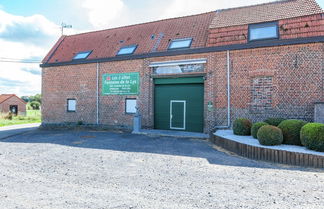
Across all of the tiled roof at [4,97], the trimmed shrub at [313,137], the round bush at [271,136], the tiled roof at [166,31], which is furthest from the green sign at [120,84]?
the tiled roof at [4,97]

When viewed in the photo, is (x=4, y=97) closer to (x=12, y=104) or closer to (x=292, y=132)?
(x=12, y=104)

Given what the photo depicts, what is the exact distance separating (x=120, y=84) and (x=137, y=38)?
137 inches

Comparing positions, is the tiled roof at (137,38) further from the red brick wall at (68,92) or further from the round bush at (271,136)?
the round bush at (271,136)

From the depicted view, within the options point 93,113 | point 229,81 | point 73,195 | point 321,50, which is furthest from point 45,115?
point 321,50

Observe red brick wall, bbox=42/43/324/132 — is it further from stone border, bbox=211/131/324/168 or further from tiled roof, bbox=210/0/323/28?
stone border, bbox=211/131/324/168

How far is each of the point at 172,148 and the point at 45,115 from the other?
41.1 ft

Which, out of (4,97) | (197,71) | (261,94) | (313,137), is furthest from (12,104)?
(313,137)

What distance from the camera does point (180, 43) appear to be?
1272 cm

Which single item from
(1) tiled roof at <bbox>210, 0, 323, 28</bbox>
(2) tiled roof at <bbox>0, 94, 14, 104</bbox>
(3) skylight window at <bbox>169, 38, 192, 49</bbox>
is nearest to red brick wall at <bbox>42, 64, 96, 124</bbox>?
(3) skylight window at <bbox>169, 38, 192, 49</bbox>

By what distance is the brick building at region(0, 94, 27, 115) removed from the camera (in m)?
41.7

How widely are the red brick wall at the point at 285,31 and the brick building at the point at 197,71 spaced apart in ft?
0.13

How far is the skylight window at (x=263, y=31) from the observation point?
10461mm

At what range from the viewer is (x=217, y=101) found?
11.3 m

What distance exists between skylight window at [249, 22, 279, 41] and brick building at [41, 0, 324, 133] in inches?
1.7
